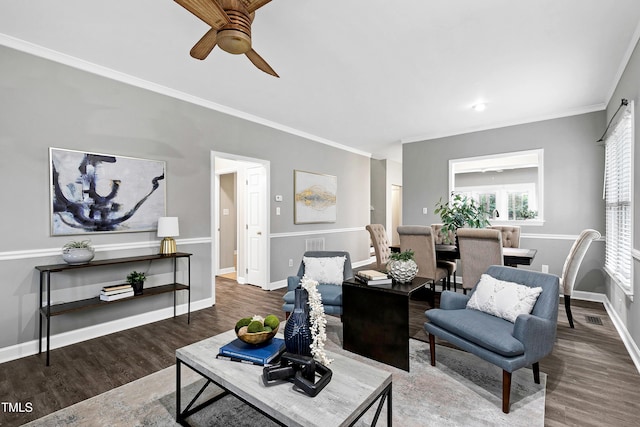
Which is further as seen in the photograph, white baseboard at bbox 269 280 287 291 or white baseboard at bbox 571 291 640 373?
white baseboard at bbox 269 280 287 291

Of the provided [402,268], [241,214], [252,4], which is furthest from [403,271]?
[241,214]

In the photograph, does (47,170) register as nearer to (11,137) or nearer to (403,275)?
(11,137)

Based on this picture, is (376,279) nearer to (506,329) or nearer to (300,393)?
(506,329)

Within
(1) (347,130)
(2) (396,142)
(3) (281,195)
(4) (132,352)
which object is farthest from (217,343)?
(2) (396,142)

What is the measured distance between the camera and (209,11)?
5.79 ft

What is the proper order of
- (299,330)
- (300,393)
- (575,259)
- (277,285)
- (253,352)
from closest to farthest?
(300,393), (299,330), (253,352), (575,259), (277,285)

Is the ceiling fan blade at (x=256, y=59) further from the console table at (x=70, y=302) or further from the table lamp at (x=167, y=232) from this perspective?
the console table at (x=70, y=302)

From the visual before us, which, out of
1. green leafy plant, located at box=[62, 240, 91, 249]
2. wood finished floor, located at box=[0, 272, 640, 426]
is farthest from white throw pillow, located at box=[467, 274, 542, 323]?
green leafy plant, located at box=[62, 240, 91, 249]

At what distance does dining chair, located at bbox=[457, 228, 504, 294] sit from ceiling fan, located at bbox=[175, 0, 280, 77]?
286cm

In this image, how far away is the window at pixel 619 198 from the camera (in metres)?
2.93

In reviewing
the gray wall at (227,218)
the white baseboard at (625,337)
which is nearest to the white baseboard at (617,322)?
the white baseboard at (625,337)

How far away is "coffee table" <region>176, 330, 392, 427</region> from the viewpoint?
1.25m

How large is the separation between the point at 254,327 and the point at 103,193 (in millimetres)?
2452

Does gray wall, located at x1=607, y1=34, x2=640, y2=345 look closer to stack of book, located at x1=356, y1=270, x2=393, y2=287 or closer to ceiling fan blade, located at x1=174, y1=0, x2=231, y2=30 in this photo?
stack of book, located at x1=356, y1=270, x2=393, y2=287
